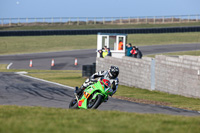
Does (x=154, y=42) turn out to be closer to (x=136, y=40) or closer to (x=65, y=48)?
(x=136, y=40)

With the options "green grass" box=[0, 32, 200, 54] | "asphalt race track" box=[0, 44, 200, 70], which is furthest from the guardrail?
"asphalt race track" box=[0, 44, 200, 70]

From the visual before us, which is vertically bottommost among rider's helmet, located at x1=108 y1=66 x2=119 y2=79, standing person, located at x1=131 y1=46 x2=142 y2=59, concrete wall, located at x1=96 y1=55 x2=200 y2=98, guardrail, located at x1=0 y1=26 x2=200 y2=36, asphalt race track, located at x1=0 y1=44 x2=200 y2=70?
asphalt race track, located at x1=0 y1=44 x2=200 y2=70

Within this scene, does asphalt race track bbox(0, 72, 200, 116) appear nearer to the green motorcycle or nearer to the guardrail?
the green motorcycle

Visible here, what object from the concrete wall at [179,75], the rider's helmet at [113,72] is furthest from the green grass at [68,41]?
the rider's helmet at [113,72]

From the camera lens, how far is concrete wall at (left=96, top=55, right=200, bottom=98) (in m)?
17.0

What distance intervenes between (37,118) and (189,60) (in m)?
10.1

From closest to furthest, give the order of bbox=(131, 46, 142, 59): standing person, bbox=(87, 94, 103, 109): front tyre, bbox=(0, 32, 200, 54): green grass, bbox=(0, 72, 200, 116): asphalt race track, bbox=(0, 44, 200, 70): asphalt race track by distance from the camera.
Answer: bbox=(87, 94, 103, 109): front tyre
bbox=(0, 72, 200, 116): asphalt race track
bbox=(131, 46, 142, 59): standing person
bbox=(0, 44, 200, 70): asphalt race track
bbox=(0, 32, 200, 54): green grass

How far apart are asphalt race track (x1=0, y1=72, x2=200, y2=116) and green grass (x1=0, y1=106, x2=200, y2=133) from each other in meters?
4.18

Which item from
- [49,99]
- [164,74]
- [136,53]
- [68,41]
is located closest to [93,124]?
[49,99]

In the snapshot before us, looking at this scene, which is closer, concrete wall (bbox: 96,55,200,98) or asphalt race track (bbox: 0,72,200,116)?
asphalt race track (bbox: 0,72,200,116)

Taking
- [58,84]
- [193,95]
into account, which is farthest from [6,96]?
[193,95]

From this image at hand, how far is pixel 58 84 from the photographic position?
22141 mm

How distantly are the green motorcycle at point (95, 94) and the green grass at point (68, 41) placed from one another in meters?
39.9

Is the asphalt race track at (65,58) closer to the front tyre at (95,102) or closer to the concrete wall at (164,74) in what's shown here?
the concrete wall at (164,74)
